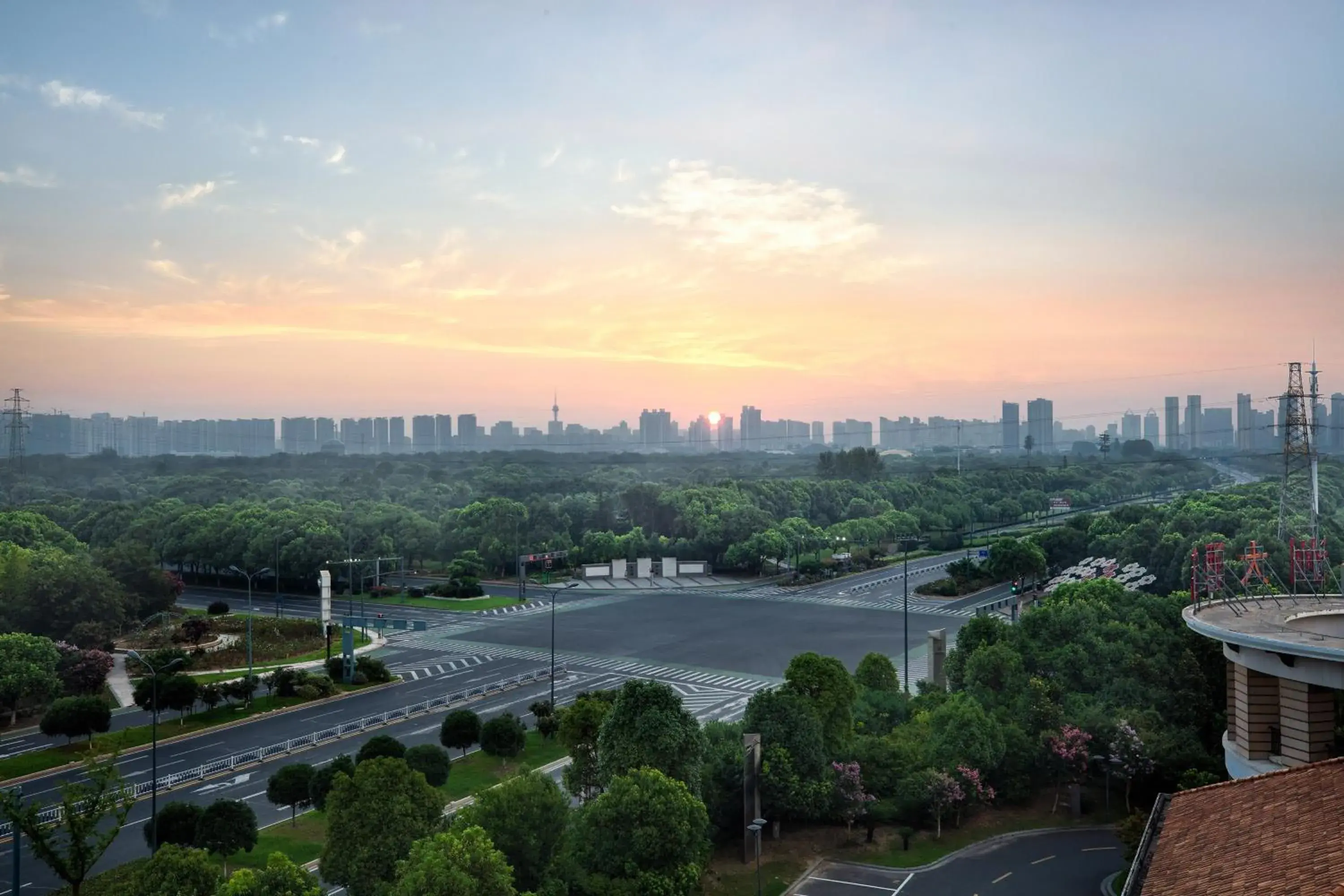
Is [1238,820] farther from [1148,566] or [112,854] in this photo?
[1148,566]

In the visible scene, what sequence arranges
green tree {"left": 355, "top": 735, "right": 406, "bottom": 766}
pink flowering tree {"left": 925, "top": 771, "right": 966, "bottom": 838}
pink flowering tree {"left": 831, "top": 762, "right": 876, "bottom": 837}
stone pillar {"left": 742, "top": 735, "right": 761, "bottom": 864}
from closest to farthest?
stone pillar {"left": 742, "top": 735, "right": 761, "bottom": 864}, pink flowering tree {"left": 831, "top": 762, "right": 876, "bottom": 837}, pink flowering tree {"left": 925, "top": 771, "right": 966, "bottom": 838}, green tree {"left": 355, "top": 735, "right": 406, "bottom": 766}

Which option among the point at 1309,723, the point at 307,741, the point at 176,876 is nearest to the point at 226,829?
the point at 176,876

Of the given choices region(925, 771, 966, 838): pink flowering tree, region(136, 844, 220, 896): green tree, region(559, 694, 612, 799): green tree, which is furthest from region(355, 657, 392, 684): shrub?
region(925, 771, 966, 838): pink flowering tree

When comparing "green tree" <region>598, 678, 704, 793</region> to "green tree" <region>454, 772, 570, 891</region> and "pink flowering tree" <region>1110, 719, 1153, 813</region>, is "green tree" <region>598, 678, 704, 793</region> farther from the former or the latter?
"pink flowering tree" <region>1110, 719, 1153, 813</region>

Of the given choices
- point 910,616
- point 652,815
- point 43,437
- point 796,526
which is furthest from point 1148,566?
point 43,437

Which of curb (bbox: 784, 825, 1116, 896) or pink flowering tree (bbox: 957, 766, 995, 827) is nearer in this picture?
curb (bbox: 784, 825, 1116, 896)

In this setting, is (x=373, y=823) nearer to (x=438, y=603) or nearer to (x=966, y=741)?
(x=966, y=741)
